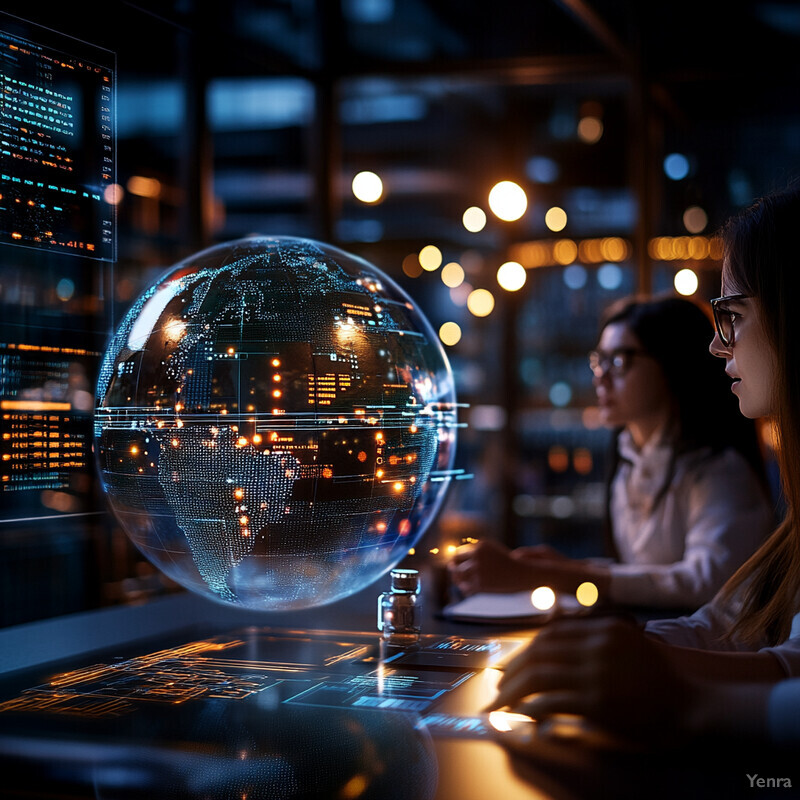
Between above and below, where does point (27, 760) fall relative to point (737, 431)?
below

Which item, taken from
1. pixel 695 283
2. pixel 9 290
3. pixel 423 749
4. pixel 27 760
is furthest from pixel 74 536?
pixel 695 283

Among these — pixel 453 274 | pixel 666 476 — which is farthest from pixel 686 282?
pixel 666 476

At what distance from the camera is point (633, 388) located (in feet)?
7.95

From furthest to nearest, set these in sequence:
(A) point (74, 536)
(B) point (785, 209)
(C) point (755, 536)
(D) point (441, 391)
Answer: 1. (A) point (74, 536)
2. (C) point (755, 536)
3. (D) point (441, 391)
4. (B) point (785, 209)

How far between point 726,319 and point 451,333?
4239 millimetres

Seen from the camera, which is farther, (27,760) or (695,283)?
(695,283)

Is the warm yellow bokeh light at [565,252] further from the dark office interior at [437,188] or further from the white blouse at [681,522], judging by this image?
the white blouse at [681,522]

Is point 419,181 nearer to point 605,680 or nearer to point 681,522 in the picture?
point 681,522

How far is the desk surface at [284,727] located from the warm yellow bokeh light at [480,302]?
3.97 metres

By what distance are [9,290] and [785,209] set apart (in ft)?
3.60

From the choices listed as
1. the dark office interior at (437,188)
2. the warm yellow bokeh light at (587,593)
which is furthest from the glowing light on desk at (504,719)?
the warm yellow bokeh light at (587,593)

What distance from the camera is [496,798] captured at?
2.59 ft

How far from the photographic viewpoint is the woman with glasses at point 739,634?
3.00ft

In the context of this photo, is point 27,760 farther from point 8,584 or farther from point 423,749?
point 8,584
